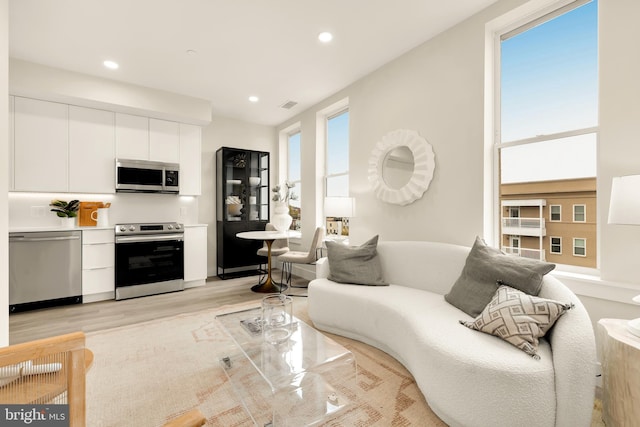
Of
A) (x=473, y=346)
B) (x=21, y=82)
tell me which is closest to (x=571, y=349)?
(x=473, y=346)

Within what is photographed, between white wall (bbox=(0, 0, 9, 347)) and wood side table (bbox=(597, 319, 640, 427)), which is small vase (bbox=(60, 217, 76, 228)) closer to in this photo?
white wall (bbox=(0, 0, 9, 347))

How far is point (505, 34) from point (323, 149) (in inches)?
112

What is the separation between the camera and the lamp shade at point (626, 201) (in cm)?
144

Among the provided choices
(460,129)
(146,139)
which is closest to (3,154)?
(146,139)

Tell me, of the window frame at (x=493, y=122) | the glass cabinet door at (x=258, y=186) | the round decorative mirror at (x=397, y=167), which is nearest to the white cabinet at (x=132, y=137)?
the glass cabinet door at (x=258, y=186)

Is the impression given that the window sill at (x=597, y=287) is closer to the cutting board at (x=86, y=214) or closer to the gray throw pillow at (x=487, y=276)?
the gray throw pillow at (x=487, y=276)

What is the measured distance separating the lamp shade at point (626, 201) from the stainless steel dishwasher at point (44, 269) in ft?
16.5

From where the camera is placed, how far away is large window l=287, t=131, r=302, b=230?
550 centimetres

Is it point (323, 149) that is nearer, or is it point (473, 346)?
point (473, 346)

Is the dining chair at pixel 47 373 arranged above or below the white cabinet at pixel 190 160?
below

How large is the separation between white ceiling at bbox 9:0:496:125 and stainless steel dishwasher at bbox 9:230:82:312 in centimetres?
208

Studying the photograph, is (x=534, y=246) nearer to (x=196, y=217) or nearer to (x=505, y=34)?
(x=505, y=34)

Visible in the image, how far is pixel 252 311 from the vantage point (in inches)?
92.5

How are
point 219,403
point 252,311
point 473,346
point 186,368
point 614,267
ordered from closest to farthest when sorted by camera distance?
point 473,346
point 219,403
point 614,267
point 186,368
point 252,311
